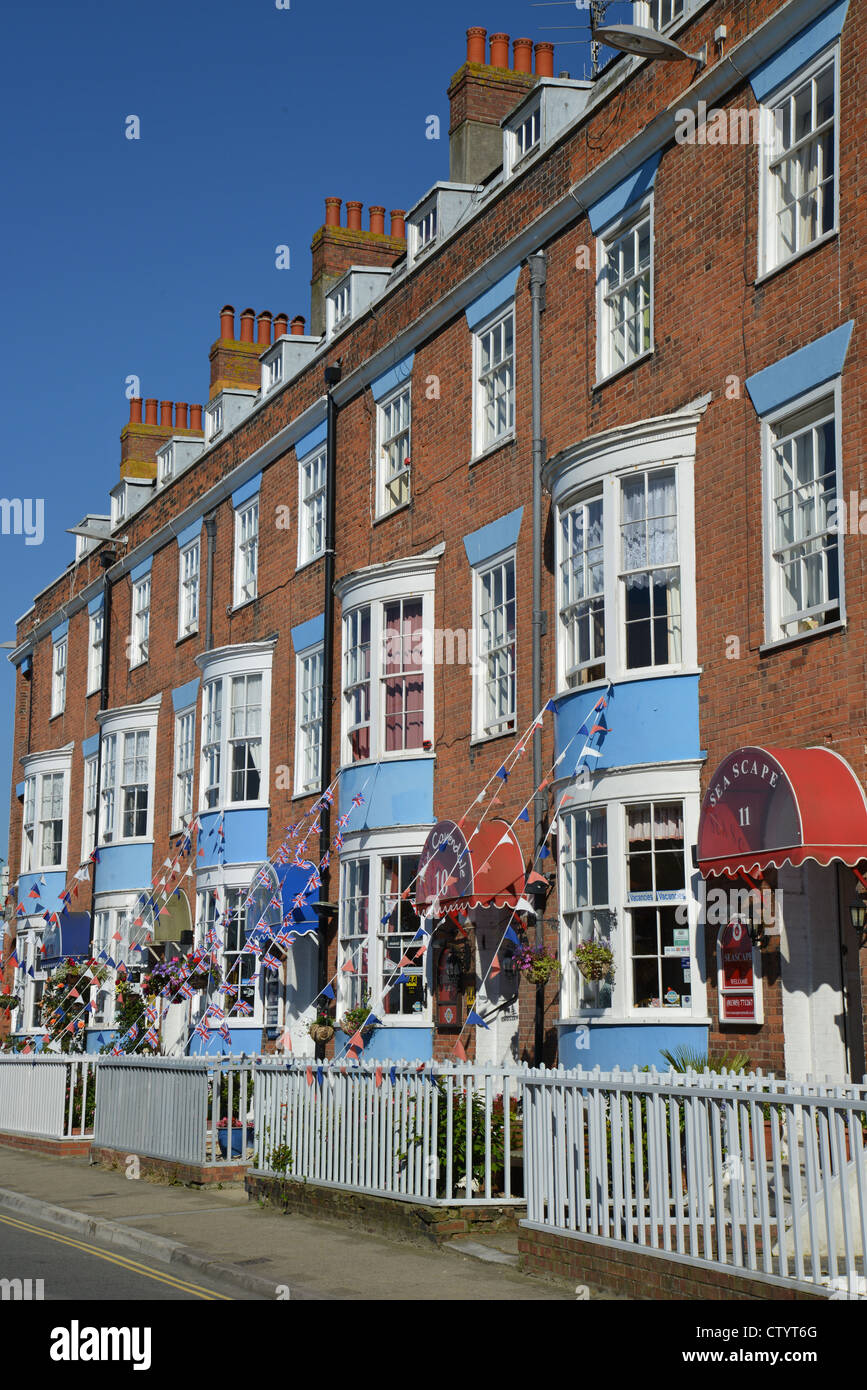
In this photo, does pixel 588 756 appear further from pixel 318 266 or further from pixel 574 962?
pixel 318 266

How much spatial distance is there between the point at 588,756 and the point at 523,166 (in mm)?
7711

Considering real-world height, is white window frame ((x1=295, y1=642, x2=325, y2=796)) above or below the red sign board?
above

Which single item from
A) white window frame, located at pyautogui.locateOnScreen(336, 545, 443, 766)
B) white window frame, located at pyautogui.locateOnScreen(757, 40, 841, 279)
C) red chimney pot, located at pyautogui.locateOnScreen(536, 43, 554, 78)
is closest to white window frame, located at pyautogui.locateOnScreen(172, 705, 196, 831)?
white window frame, located at pyautogui.locateOnScreen(336, 545, 443, 766)

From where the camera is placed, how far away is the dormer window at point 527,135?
19.3 metres

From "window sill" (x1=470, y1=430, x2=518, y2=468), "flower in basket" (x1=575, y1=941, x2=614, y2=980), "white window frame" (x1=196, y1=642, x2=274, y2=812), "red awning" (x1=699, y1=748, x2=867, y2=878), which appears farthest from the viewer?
"white window frame" (x1=196, y1=642, x2=274, y2=812)

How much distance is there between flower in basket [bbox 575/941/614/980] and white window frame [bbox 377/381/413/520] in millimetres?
8174

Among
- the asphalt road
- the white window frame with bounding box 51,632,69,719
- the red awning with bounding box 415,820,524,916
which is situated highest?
the white window frame with bounding box 51,632,69,719

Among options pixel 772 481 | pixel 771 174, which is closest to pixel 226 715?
pixel 772 481

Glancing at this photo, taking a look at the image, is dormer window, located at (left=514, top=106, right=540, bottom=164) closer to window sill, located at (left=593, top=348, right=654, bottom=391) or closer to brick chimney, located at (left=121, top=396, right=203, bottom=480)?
window sill, located at (left=593, top=348, right=654, bottom=391)

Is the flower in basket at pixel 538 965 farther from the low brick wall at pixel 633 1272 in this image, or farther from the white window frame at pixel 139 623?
the white window frame at pixel 139 623

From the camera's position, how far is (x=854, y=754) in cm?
1257

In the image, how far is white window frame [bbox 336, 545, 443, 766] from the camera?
20.1m

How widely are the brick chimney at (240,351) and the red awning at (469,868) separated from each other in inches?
→ 585

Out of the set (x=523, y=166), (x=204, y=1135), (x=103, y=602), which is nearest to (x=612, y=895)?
(x=204, y=1135)
